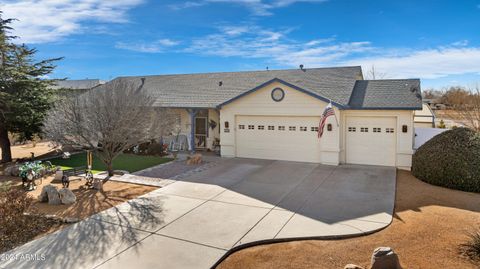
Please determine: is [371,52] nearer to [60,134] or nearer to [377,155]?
[377,155]

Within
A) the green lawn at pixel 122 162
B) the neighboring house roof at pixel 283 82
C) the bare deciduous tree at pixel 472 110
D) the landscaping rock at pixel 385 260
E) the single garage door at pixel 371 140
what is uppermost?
the neighboring house roof at pixel 283 82

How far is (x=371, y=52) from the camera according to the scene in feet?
87.8

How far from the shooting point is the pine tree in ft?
48.9

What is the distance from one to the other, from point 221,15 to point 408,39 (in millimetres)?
12533

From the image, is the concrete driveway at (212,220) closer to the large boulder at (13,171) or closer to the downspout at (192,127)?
the downspout at (192,127)

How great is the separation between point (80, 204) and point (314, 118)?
34.7 ft

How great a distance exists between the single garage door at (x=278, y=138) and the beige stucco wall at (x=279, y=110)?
29 centimetres

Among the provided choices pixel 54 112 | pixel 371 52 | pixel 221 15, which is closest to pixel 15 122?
pixel 54 112

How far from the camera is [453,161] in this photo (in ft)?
34.8

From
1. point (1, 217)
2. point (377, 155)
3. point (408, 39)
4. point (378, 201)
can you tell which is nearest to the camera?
point (1, 217)

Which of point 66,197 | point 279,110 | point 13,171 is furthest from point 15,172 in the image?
point 279,110

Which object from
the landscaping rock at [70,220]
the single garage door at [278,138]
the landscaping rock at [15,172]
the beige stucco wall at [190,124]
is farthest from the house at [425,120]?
the landscaping rock at [15,172]

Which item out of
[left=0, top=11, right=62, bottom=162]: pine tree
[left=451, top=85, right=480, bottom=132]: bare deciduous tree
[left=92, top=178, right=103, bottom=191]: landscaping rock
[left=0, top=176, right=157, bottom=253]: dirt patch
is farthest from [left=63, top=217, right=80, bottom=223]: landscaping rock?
[left=451, top=85, right=480, bottom=132]: bare deciduous tree

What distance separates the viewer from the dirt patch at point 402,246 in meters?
5.70
